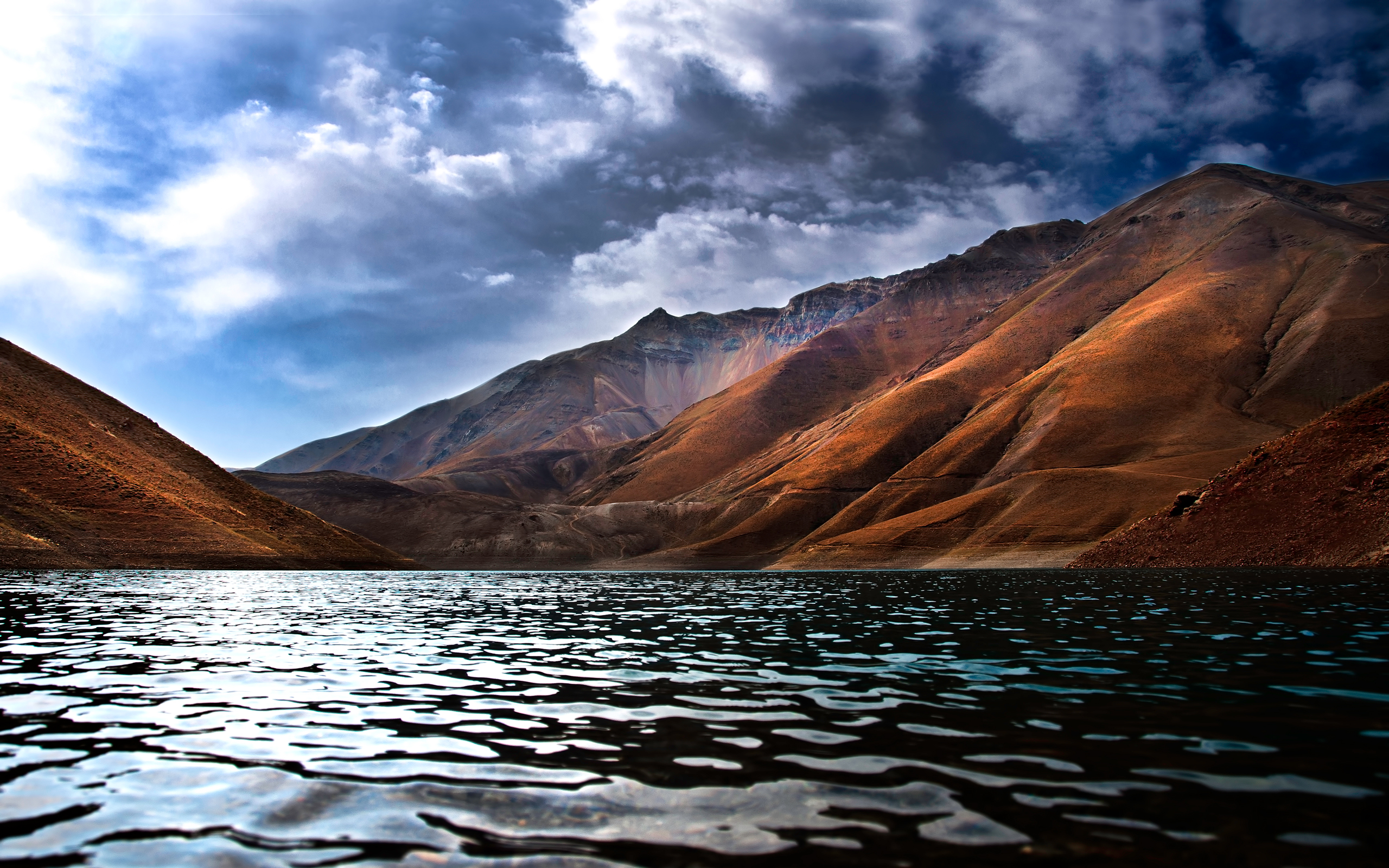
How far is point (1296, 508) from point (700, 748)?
97297 millimetres

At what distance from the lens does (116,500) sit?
3521 inches

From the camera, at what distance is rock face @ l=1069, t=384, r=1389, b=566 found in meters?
74.2

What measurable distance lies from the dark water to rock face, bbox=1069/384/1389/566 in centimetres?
6363

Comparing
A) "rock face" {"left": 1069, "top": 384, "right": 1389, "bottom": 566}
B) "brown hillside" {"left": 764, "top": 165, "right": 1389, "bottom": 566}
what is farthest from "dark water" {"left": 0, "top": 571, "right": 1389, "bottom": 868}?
"brown hillside" {"left": 764, "top": 165, "right": 1389, "bottom": 566}

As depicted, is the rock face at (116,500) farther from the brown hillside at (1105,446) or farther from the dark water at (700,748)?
the brown hillside at (1105,446)

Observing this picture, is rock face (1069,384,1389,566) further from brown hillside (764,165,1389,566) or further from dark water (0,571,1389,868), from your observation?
dark water (0,571,1389,868)

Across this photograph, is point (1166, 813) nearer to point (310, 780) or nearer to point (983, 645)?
point (310, 780)

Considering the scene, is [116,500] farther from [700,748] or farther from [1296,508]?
[1296,508]

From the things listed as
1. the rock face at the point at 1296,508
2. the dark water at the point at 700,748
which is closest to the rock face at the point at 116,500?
the dark water at the point at 700,748

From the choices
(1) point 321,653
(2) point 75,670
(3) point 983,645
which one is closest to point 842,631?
(3) point 983,645

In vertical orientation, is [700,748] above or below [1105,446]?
below

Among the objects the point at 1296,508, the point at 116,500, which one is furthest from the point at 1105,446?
the point at 116,500

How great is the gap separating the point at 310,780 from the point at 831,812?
20.3 ft

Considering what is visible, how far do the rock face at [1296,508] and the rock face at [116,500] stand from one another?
112 metres
